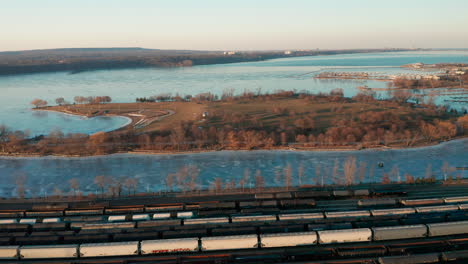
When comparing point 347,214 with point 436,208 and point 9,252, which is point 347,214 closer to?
point 436,208

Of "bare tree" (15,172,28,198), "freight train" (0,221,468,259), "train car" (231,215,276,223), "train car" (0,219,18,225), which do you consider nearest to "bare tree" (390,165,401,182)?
"freight train" (0,221,468,259)

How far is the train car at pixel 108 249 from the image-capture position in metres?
4.07

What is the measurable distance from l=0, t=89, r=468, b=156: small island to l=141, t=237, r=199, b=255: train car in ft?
16.9

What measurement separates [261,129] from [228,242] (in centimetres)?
668

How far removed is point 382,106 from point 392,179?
7421 mm

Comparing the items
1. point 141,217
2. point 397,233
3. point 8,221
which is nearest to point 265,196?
point 141,217

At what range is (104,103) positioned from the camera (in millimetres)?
16047

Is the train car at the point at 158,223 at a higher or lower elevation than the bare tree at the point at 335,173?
higher

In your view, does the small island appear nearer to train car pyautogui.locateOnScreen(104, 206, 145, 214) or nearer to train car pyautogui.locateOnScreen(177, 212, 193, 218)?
train car pyautogui.locateOnScreen(104, 206, 145, 214)

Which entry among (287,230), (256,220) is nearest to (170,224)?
(256,220)

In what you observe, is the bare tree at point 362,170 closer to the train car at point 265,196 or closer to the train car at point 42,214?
the train car at point 265,196

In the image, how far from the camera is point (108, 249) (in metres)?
4.08

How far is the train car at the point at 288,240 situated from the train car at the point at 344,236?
0.11 metres

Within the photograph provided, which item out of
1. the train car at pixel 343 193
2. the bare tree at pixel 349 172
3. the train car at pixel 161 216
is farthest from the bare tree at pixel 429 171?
the train car at pixel 161 216
